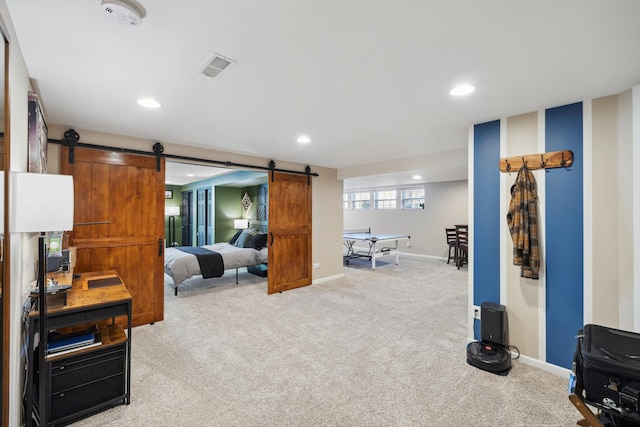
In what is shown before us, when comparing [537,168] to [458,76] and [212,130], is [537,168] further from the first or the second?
[212,130]

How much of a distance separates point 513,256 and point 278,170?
3.50 metres

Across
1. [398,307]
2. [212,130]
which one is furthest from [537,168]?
[212,130]

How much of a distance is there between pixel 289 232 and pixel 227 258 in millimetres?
1335

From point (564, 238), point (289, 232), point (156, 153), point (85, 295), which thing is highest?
A: point (156, 153)

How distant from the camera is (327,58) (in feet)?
5.42

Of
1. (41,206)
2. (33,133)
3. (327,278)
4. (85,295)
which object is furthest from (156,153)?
(327,278)

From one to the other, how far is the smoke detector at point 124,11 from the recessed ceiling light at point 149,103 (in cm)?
111

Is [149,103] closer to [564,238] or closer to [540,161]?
[540,161]

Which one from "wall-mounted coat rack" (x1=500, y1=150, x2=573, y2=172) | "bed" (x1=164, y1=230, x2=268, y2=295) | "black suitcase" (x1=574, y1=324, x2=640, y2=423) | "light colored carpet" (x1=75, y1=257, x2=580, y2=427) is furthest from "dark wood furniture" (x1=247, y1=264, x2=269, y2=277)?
"black suitcase" (x1=574, y1=324, x2=640, y2=423)

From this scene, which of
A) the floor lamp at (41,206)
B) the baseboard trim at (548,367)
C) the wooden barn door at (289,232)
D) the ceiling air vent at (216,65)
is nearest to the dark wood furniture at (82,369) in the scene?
the floor lamp at (41,206)

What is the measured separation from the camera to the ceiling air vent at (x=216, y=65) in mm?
1654

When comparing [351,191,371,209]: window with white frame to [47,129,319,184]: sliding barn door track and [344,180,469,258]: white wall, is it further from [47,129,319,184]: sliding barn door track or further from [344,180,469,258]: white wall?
[47,129,319,184]: sliding barn door track

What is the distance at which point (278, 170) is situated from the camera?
4742mm

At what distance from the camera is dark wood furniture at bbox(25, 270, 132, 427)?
176 centimetres
